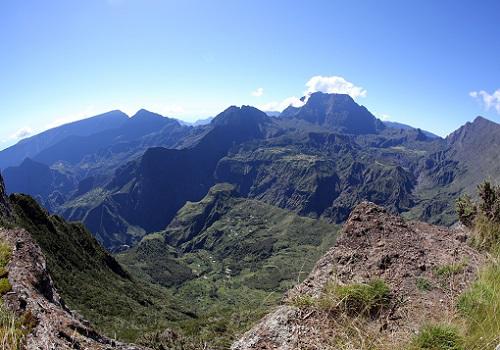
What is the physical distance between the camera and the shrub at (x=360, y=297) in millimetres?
7383

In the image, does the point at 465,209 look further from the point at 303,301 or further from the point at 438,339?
the point at 438,339

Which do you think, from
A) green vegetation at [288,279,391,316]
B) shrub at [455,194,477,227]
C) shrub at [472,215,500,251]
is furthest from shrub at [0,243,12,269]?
shrub at [455,194,477,227]

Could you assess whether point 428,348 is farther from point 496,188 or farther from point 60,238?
point 60,238

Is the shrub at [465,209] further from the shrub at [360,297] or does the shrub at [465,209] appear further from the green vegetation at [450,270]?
the shrub at [360,297]

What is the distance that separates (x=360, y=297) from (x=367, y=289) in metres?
0.24

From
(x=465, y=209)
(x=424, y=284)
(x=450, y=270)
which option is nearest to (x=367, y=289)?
(x=424, y=284)

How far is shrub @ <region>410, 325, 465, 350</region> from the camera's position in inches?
224

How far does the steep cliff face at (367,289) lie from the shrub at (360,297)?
2 cm

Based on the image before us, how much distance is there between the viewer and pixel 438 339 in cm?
580

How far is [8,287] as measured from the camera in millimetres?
9617

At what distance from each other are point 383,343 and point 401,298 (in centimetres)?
185

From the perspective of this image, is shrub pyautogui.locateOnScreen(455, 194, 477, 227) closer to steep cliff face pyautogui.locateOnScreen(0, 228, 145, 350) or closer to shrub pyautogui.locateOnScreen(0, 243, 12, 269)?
steep cliff face pyautogui.locateOnScreen(0, 228, 145, 350)

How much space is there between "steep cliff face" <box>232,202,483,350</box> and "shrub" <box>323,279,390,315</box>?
18mm

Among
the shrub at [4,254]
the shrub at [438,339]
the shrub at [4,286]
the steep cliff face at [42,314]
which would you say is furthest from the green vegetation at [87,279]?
the shrub at [438,339]
